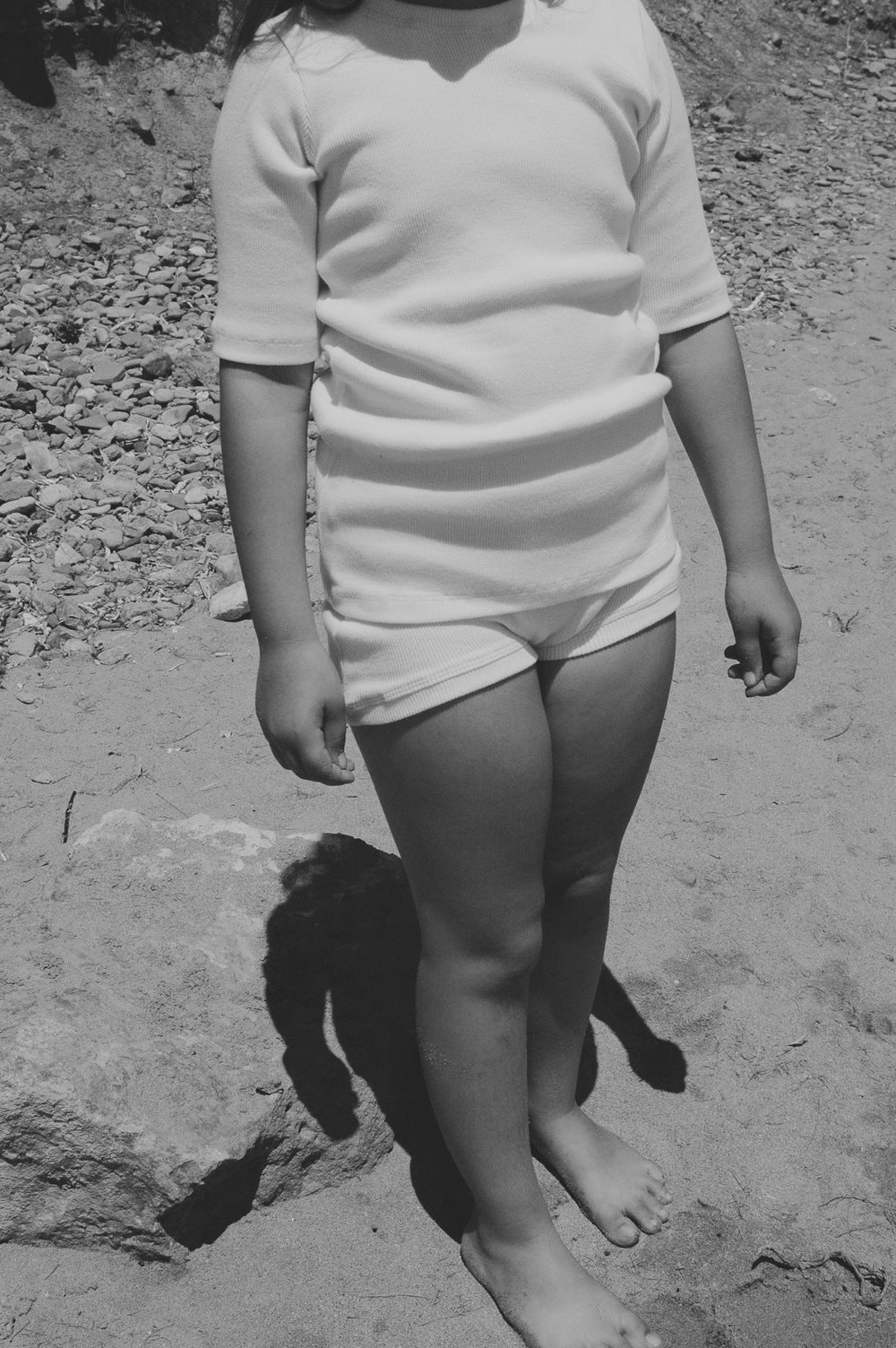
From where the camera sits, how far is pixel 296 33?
1.36m

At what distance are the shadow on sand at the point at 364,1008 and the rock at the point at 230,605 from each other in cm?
120

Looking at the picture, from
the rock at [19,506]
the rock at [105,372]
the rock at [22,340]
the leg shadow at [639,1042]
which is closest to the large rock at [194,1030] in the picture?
the leg shadow at [639,1042]

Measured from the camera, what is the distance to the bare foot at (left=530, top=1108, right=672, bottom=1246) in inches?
75.7

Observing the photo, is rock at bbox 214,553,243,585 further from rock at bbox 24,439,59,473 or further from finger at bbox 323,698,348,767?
finger at bbox 323,698,348,767

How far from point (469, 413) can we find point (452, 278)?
0.47 ft

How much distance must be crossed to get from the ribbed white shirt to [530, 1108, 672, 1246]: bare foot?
0.97 meters

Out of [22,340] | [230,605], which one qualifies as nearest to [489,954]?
[230,605]

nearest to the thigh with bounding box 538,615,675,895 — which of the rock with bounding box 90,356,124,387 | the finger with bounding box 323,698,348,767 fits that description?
the finger with bounding box 323,698,348,767

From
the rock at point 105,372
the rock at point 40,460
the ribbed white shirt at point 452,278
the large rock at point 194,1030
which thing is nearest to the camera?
the ribbed white shirt at point 452,278

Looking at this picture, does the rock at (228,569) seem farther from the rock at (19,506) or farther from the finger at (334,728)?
the finger at (334,728)

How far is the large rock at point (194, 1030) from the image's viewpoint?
1.83 meters

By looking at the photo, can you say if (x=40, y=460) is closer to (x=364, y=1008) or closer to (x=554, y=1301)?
(x=364, y=1008)

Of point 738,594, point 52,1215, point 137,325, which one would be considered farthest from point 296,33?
point 137,325

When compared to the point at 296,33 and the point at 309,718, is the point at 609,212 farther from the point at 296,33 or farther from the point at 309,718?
the point at 309,718
